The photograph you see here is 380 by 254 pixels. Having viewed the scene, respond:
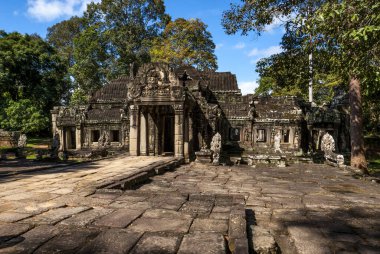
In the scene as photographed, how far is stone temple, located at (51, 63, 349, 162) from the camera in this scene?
46.2ft

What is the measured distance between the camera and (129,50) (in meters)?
34.9

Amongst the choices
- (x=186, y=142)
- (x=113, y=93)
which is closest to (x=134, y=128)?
(x=186, y=142)

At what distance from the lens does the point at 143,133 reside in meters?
14.6

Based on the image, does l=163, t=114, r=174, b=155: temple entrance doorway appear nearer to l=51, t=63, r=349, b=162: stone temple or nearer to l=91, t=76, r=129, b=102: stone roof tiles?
l=51, t=63, r=349, b=162: stone temple

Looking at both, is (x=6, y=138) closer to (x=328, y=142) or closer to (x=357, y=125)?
(x=328, y=142)

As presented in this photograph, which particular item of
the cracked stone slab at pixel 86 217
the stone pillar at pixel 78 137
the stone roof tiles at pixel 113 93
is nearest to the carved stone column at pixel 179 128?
the cracked stone slab at pixel 86 217

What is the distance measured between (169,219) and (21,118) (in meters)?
27.3

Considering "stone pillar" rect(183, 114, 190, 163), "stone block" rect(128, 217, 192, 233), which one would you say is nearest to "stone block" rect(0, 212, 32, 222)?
"stone block" rect(128, 217, 192, 233)

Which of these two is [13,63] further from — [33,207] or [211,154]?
[33,207]

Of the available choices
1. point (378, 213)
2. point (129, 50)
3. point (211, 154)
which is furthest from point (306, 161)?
point (129, 50)

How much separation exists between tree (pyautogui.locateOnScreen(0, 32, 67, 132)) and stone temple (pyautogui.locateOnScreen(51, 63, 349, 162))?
517cm

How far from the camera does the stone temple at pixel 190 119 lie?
46.2 ft

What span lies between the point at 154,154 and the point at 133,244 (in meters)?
12.1

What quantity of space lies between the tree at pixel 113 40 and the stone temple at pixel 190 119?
7607mm
